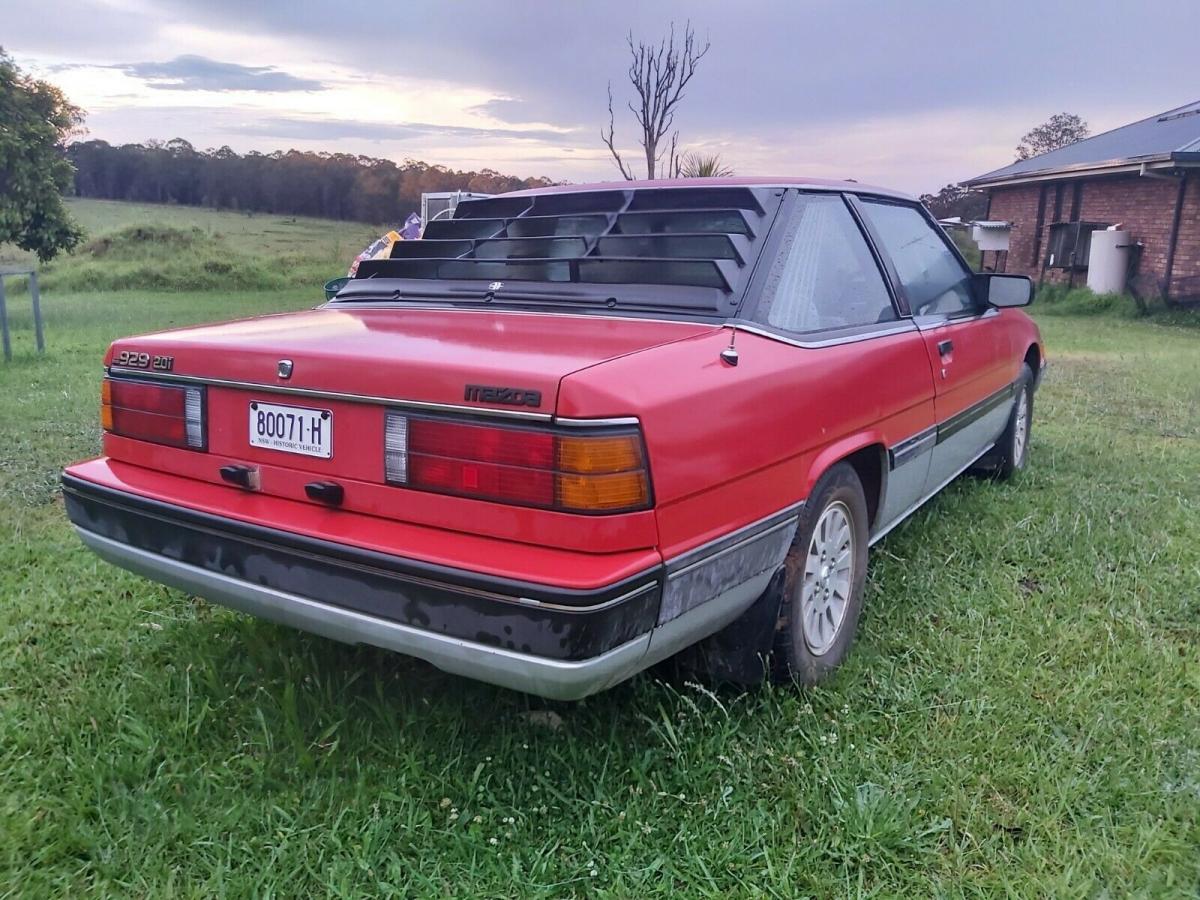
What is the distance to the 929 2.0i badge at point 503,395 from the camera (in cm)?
200

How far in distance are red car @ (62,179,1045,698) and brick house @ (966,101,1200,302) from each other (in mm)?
16065

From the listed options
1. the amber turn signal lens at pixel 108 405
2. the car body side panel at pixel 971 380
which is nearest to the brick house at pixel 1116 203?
the car body side panel at pixel 971 380

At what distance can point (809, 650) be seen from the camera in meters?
2.80

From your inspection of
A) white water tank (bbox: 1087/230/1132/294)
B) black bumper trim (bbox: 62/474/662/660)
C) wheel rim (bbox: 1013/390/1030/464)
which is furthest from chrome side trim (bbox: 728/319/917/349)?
white water tank (bbox: 1087/230/1132/294)

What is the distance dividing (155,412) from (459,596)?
4.13 feet

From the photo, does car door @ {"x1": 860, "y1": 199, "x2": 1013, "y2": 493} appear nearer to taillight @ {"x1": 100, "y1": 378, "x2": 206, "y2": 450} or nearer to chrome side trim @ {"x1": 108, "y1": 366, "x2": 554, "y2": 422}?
chrome side trim @ {"x1": 108, "y1": 366, "x2": 554, "y2": 422}

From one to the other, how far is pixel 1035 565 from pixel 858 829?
2111 mm

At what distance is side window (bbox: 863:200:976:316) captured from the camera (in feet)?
12.0

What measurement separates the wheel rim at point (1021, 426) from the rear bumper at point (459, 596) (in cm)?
309

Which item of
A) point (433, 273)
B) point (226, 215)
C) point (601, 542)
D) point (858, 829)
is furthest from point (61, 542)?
point (226, 215)

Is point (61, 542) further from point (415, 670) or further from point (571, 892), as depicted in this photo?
point (571, 892)

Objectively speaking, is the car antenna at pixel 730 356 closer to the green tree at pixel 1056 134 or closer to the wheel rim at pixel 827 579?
the wheel rim at pixel 827 579

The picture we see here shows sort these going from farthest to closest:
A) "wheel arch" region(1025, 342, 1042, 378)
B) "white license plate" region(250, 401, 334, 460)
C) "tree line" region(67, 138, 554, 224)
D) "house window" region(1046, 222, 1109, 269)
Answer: "tree line" region(67, 138, 554, 224) → "house window" region(1046, 222, 1109, 269) → "wheel arch" region(1025, 342, 1042, 378) → "white license plate" region(250, 401, 334, 460)

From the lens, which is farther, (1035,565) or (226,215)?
(226,215)
